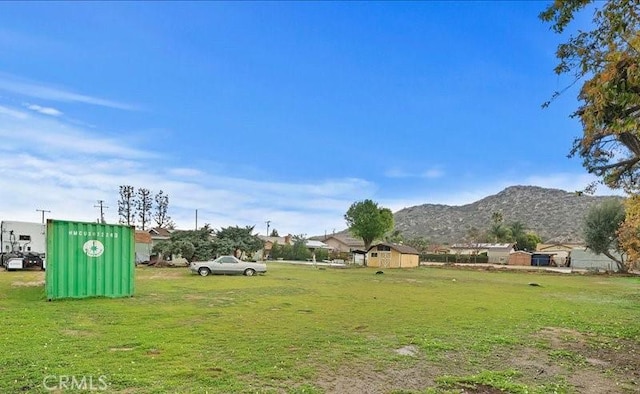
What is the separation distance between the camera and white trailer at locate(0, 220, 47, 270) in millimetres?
29578

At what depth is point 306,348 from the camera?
8.02 m

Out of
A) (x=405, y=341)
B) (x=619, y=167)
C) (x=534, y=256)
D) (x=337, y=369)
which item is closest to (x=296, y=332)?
(x=405, y=341)

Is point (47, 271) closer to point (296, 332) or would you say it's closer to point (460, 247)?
point (296, 332)

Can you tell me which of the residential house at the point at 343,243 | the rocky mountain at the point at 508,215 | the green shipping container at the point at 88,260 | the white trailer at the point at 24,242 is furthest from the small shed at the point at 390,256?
the rocky mountain at the point at 508,215

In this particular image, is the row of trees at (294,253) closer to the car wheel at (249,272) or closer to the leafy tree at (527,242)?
the car wheel at (249,272)

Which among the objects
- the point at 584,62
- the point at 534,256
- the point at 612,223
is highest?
the point at 584,62

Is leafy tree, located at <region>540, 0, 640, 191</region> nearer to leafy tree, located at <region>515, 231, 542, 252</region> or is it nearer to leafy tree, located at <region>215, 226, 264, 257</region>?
leafy tree, located at <region>215, 226, 264, 257</region>

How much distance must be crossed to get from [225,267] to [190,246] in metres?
9.02

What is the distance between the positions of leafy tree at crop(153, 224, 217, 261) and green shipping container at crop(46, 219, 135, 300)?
21.2m

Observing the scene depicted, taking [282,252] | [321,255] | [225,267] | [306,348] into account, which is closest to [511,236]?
[321,255]

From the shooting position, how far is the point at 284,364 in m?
6.80

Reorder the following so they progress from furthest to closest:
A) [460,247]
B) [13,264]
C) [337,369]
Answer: [460,247] < [13,264] < [337,369]

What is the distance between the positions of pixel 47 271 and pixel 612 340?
15.6 metres

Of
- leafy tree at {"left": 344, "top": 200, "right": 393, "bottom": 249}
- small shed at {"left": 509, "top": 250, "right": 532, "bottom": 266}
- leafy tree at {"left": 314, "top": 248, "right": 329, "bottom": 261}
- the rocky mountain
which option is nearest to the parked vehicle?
leafy tree at {"left": 314, "top": 248, "right": 329, "bottom": 261}
